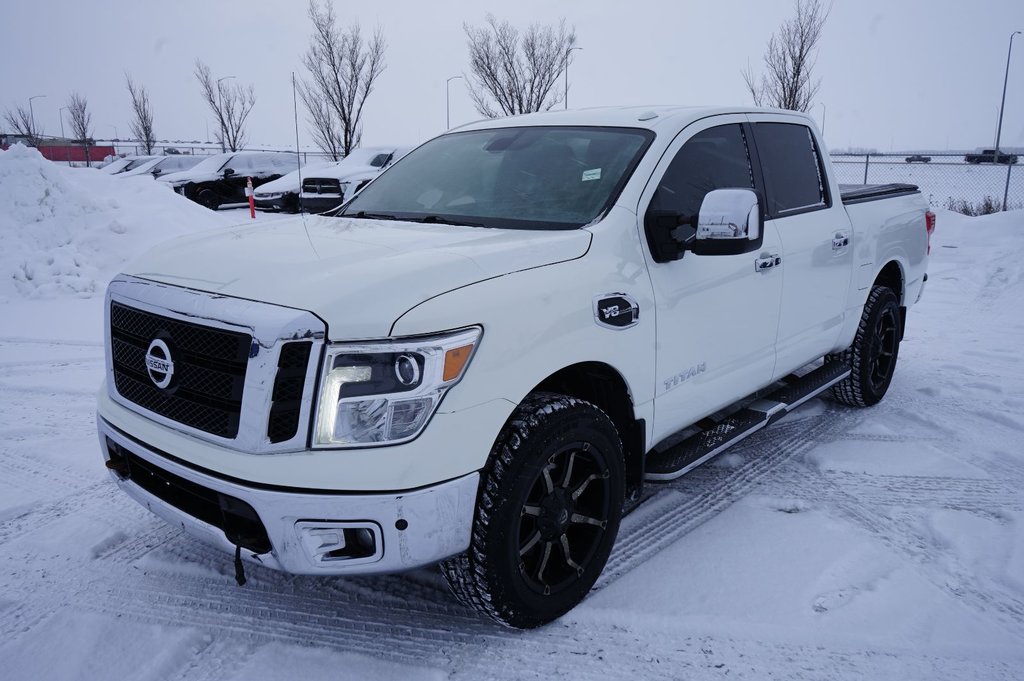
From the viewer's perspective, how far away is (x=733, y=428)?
370 cm

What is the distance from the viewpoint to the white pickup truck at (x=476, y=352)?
85.6 inches

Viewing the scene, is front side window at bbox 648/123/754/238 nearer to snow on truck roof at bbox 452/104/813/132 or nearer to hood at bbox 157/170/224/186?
snow on truck roof at bbox 452/104/813/132

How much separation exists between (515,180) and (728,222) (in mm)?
1039

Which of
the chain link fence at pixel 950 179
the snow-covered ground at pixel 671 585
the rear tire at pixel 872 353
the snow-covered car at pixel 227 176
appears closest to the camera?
the snow-covered ground at pixel 671 585

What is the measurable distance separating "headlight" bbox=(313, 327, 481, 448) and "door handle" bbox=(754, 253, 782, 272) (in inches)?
76.0

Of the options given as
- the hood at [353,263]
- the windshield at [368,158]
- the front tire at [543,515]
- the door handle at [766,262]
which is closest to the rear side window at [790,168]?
the door handle at [766,262]

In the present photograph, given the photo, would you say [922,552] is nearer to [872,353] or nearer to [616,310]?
[616,310]

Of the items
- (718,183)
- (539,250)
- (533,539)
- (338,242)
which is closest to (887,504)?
(718,183)

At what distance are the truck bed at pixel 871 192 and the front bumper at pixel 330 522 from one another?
3.42 metres

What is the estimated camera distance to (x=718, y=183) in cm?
355

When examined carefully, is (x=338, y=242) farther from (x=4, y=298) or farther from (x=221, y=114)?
(x=221, y=114)

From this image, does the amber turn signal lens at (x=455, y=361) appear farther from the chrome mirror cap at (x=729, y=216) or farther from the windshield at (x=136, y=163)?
the windshield at (x=136, y=163)

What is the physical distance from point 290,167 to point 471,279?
20620 millimetres

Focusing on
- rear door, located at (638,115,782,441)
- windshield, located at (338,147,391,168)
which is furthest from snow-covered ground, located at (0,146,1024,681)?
windshield, located at (338,147,391,168)
